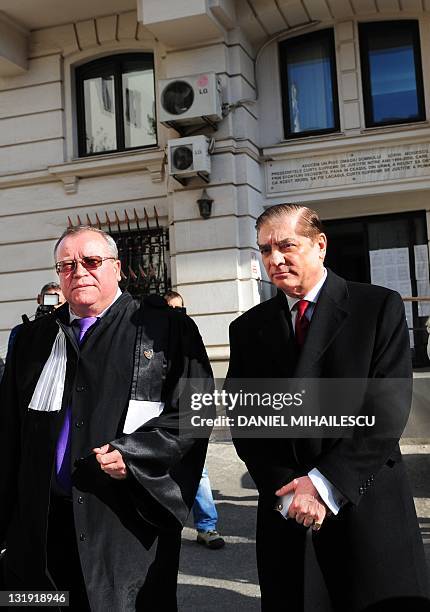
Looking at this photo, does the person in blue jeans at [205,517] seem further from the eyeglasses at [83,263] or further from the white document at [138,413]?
the eyeglasses at [83,263]

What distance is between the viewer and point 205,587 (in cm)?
451

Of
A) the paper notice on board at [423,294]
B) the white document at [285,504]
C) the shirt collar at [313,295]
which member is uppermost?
the paper notice on board at [423,294]

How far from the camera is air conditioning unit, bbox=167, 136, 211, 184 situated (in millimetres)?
9781

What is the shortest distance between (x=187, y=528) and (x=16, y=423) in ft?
11.0

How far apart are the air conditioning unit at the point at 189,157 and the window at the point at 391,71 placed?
106 inches

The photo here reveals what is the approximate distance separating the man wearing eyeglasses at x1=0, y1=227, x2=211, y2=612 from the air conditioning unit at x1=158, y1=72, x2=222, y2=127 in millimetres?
A: 7377

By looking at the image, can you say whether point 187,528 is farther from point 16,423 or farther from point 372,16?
point 372,16

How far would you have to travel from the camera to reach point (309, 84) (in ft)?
35.7

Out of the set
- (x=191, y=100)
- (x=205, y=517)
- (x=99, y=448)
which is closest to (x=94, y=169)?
(x=191, y=100)

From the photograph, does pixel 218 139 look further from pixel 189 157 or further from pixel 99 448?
pixel 99 448

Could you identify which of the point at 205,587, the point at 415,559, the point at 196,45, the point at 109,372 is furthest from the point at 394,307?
the point at 196,45

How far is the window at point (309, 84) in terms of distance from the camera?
35.2ft

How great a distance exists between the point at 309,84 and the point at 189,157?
262 centimetres

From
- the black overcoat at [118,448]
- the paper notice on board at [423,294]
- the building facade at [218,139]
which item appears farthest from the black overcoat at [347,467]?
the paper notice on board at [423,294]
